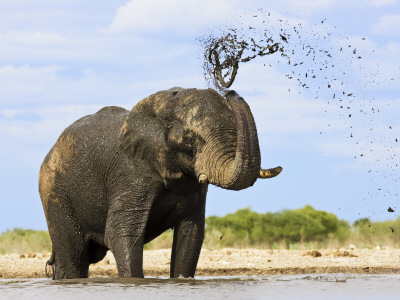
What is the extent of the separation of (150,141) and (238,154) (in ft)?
5.88

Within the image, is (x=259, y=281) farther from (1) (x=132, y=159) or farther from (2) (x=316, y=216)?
(2) (x=316, y=216)

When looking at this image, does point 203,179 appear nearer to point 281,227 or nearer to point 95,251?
point 95,251

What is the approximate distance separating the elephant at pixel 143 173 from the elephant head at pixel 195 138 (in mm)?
13

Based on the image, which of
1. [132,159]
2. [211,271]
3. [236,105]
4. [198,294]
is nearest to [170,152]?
[132,159]

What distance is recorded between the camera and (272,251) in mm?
18906

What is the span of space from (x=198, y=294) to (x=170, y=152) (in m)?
2.06

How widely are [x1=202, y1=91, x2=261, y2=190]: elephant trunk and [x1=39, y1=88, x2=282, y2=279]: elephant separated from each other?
0.4 inches

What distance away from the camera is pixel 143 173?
11.0 m

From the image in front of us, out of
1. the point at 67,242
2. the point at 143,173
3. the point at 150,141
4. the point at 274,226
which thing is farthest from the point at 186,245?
the point at 274,226

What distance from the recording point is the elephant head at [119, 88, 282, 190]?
9547mm

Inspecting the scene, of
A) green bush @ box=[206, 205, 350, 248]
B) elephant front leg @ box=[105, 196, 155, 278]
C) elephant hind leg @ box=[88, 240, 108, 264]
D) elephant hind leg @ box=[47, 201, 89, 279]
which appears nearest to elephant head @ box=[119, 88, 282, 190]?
elephant front leg @ box=[105, 196, 155, 278]

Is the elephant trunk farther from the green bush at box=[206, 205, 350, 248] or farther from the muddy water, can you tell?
the green bush at box=[206, 205, 350, 248]

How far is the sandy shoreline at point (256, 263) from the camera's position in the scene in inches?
634

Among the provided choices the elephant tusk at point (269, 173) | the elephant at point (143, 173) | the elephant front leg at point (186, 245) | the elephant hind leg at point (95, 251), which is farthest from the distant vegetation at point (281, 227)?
the elephant tusk at point (269, 173)
